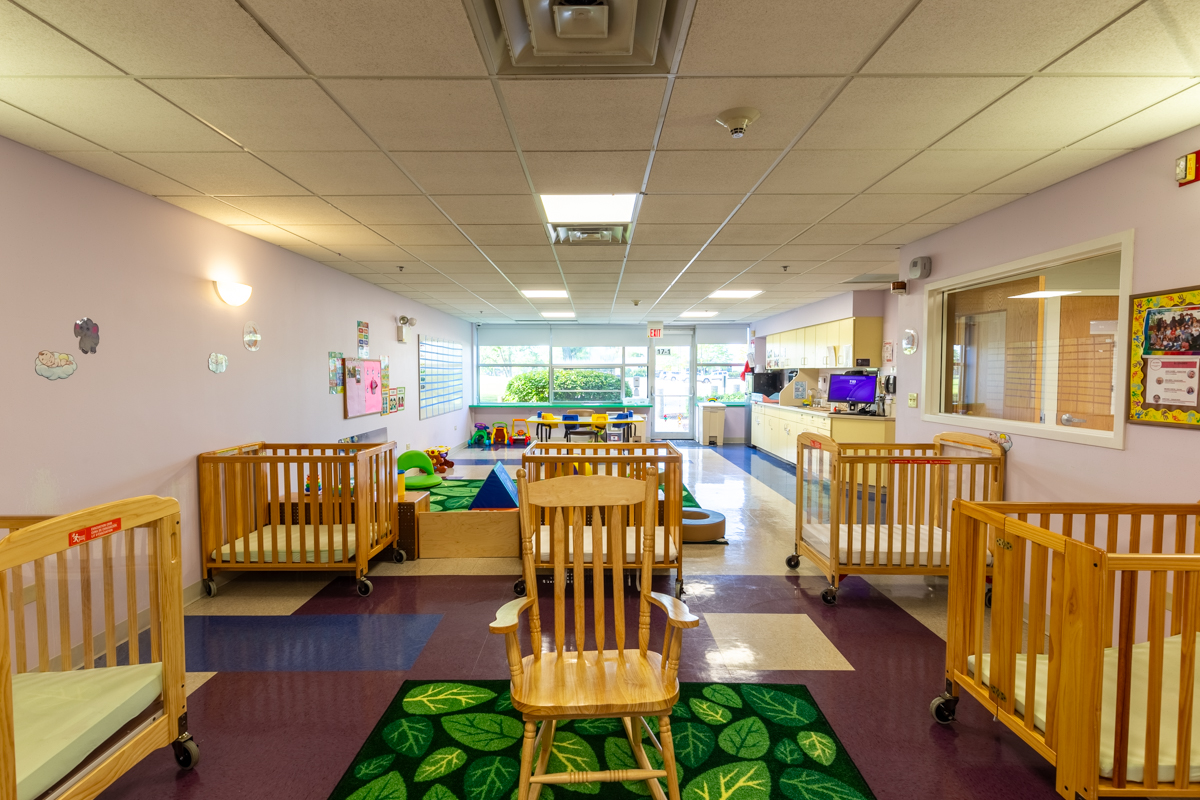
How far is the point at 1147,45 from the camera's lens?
1.75 m

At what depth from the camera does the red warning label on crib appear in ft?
5.39

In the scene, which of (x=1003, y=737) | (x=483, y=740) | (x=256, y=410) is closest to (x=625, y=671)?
(x=483, y=740)

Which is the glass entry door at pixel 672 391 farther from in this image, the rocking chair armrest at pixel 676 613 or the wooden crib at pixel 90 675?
the wooden crib at pixel 90 675

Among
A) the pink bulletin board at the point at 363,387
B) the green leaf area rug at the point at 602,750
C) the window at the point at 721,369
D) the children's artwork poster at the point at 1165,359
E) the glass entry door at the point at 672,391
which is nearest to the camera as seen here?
the green leaf area rug at the point at 602,750

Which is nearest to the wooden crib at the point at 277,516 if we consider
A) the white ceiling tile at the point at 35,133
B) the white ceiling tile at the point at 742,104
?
the white ceiling tile at the point at 35,133

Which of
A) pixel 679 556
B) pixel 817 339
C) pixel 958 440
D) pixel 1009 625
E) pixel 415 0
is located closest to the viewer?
pixel 415 0

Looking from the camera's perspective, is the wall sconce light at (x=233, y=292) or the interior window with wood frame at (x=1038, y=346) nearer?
the interior window with wood frame at (x=1038, y=346)

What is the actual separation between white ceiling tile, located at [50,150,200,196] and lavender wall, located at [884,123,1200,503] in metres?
4.87

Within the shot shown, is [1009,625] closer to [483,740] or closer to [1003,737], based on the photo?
[1003,737]

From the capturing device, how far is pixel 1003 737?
84.6 inches

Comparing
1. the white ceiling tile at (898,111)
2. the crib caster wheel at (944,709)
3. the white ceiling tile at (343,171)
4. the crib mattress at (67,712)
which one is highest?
the white ceiling tile at (898,111)

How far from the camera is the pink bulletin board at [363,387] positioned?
18.7 ft

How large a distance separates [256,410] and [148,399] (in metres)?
1.01

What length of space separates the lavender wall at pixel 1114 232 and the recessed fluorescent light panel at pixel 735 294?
3.13 meters
